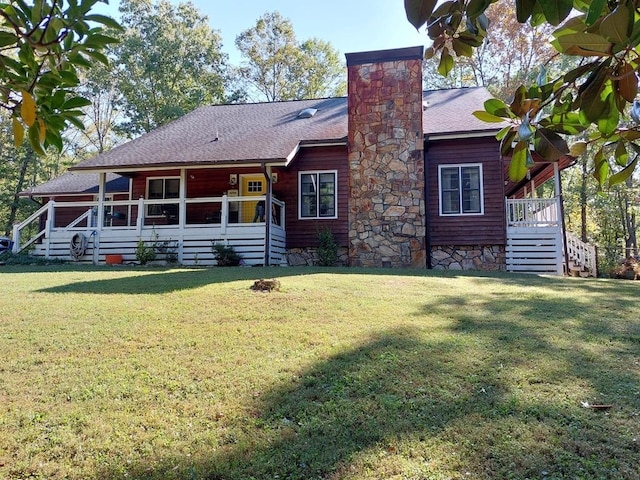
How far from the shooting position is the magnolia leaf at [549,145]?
1141 mm

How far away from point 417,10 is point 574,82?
22.1 inches

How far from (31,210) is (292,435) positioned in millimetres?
31193

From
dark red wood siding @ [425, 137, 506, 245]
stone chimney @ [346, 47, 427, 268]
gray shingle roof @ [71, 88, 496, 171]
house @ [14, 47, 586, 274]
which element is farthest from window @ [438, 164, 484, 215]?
gray shingle roof @ [71, 88, 496, 171]

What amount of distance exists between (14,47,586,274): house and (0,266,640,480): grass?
19.5 ft

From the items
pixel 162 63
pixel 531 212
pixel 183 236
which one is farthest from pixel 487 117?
pixel 162 63

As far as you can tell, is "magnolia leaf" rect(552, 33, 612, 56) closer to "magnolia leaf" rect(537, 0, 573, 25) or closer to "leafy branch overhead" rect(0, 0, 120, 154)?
"magnolia leaf" rect(537, 0, 573, 25)

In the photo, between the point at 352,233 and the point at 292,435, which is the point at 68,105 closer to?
the point at 292,435

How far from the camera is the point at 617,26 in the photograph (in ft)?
3.19

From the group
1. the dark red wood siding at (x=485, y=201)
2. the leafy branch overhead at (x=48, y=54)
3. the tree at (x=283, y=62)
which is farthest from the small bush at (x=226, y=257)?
the tree at (x=283, y=62)

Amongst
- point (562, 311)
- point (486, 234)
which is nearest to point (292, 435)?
point (562, 311)

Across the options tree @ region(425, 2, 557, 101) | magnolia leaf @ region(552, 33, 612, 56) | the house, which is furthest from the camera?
tree @ region(425, 2, 557, 101)

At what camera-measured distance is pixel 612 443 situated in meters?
2.39

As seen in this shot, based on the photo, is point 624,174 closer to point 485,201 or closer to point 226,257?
point 226,257

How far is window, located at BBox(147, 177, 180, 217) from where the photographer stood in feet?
47.9
